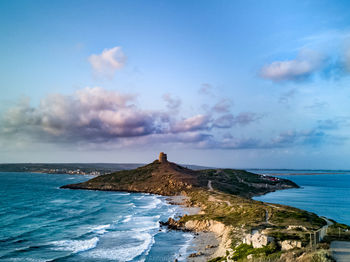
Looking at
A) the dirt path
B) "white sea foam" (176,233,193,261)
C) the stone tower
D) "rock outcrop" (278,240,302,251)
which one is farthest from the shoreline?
the stone tower

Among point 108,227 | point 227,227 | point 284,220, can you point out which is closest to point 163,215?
point 108,227

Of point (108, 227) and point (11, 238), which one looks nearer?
point (11, 238)

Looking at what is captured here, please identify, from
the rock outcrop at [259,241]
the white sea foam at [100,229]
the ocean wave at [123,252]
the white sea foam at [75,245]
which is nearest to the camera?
the rock outcrop at [259,241]

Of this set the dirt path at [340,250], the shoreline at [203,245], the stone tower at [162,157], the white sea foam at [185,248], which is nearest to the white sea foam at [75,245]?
the white sea foam at [185,248]

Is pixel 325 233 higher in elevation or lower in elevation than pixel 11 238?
higher

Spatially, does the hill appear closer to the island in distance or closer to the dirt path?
the island in distance

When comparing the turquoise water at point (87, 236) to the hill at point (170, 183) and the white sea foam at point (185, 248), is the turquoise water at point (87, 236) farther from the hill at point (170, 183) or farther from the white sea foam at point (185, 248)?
the hill at point (170, 183)

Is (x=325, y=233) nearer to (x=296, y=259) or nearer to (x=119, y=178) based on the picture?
(x=296, y=259)
